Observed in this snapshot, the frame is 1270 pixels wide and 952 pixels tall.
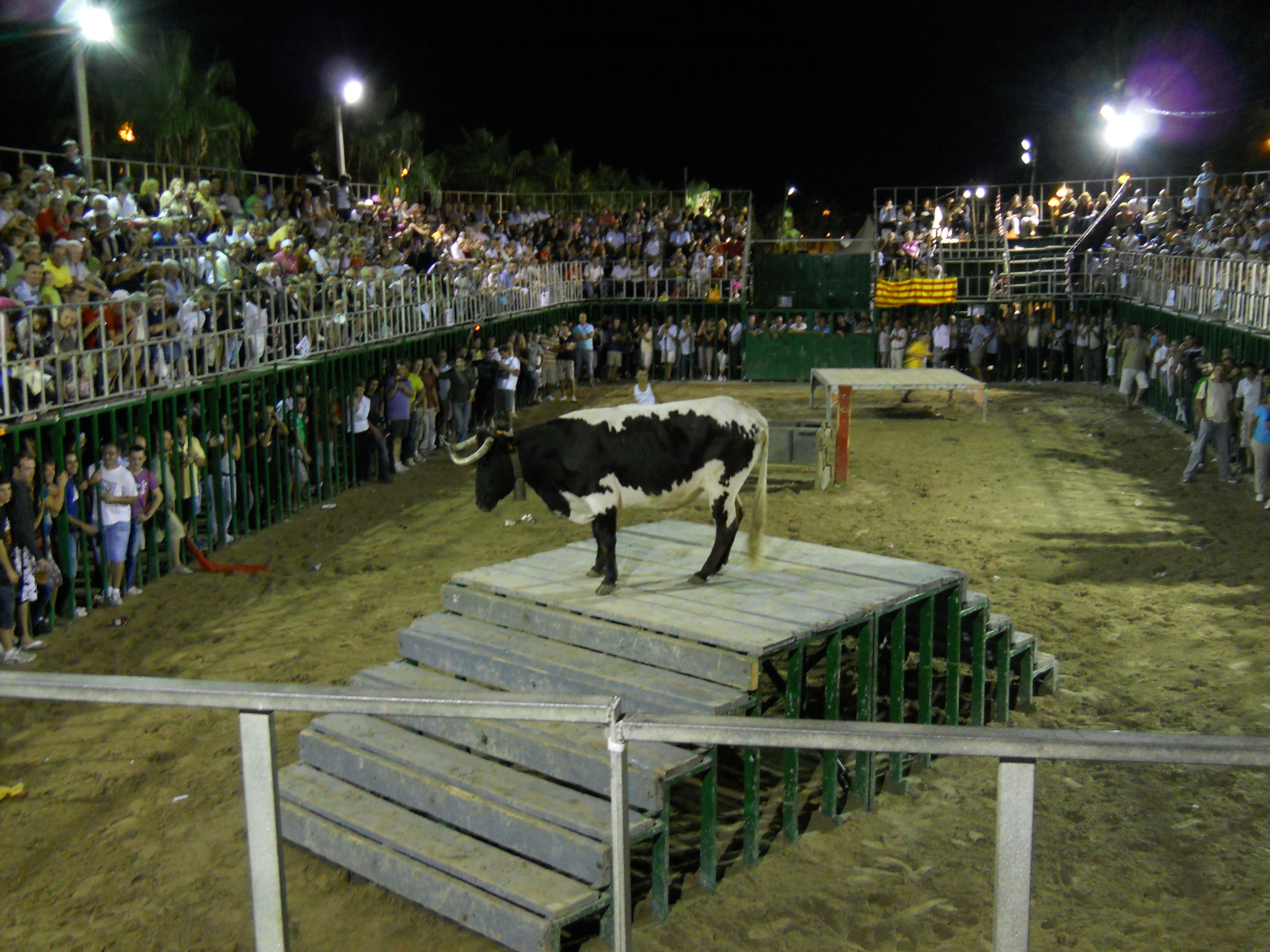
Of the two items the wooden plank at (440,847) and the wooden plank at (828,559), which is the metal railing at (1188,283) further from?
the wooden plank at (440,847)

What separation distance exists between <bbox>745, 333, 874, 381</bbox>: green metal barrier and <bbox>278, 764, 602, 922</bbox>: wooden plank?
83.0ft

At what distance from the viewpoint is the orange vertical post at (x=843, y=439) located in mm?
18562

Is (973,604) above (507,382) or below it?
below

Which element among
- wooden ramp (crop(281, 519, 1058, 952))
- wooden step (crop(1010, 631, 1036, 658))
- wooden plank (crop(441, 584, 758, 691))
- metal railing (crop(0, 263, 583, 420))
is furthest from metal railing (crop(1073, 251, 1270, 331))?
wooden plank (crop(441, 584, 758, 691))

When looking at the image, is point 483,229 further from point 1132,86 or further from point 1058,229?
point 1132,86

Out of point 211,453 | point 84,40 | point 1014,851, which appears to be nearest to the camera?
Answer: point 1014,851

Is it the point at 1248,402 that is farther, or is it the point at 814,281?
the point at 814,281

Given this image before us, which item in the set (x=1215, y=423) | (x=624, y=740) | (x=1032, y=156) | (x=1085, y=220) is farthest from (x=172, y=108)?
(x=1032, y=156)

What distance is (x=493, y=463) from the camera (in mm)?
9328

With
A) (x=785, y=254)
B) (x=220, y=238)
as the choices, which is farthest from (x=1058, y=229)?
(x=220, y=238)

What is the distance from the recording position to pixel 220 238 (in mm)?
17328

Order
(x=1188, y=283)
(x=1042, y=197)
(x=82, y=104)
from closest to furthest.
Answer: (x=82, y=104), (x=1188, y=283), (x=1042, y=197)

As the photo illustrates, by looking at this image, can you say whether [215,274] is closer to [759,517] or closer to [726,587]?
[759,517]

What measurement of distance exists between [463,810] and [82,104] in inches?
509
